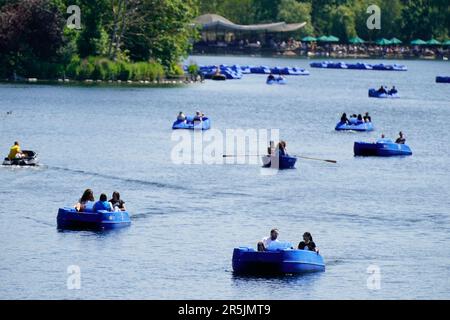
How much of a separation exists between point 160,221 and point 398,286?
1778 cm

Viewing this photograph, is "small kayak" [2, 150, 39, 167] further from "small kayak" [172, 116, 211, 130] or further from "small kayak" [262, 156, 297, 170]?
"small kayak" [172, 116, 211, 130]

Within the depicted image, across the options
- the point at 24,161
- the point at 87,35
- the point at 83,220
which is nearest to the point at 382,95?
the point at 87,35

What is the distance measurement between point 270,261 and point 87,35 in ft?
361

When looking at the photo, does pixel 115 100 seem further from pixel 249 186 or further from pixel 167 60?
pixel 249 186

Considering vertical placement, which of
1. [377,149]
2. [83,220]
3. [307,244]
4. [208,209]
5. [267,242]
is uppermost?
[267,242]

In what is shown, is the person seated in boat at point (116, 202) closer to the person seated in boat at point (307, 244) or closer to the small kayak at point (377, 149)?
the person seated in boat at point (307, 244)

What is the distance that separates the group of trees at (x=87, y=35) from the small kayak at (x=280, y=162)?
71.4 m

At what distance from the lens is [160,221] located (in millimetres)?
75812

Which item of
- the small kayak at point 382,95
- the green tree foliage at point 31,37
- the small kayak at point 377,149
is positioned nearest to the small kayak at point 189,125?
the small kayak at point 377,149

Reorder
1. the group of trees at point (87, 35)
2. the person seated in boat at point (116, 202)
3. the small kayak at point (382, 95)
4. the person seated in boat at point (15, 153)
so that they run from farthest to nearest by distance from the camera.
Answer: the small kayak at point (382, 95), the group of trees at point (87, 35), the person seated in boat at point (15, 153), the person seated in boat at point (116, 202)

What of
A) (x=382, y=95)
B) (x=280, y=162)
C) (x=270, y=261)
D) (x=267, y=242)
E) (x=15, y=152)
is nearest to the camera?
(x=270, y=261)

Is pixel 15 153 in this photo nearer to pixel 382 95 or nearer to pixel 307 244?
pixel 307 244

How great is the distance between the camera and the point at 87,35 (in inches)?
6654

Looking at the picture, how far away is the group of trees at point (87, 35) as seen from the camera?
167500 mm
